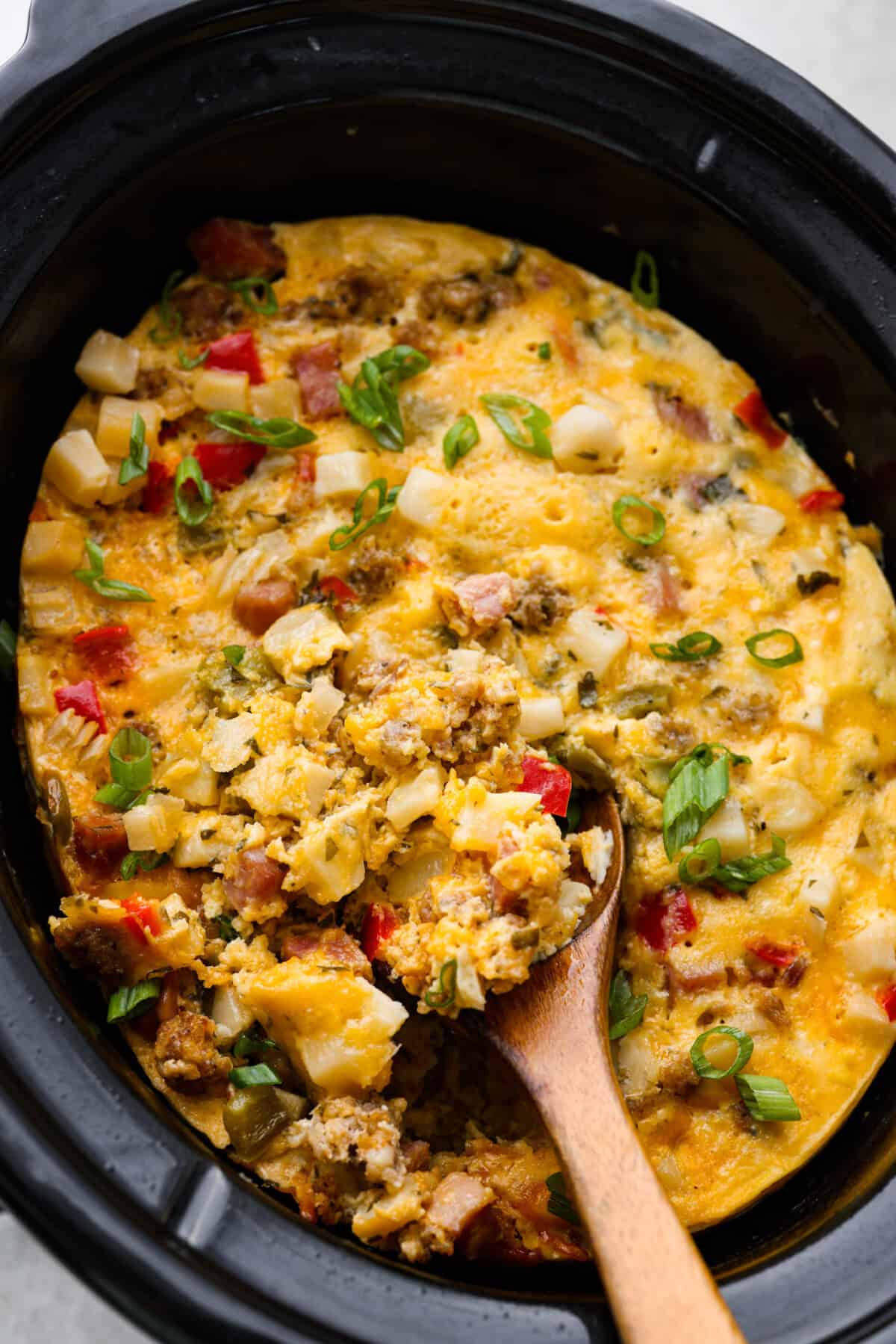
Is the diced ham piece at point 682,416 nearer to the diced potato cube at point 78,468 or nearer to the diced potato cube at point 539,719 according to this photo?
the diced potato cube at point 539,719

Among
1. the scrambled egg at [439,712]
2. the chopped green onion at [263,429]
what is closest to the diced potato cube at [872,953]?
the scrambled egg at [439,712]

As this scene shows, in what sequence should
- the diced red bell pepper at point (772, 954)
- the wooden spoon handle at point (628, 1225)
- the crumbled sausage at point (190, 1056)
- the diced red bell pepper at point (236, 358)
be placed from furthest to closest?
1. the diced red bell pepper at point (236, 358)
2. the diced red bell pepper at point (772, 954)
3. the crumbled sausage at point (190, 1056)
4. the wooden spoon handle at point (628, 1225)

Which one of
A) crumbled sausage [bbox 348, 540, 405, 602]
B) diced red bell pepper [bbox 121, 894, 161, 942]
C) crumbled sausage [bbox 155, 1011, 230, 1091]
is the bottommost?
crumbled sausage [bbox 155, 1011, 230, 1091]

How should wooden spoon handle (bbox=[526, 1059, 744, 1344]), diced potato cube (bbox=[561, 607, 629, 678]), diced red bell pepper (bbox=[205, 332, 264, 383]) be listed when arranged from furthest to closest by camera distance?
diced red bell pepper (bbox=[205, 332, 264, 383])
diced potato cube (bbox=[561, 607, 629, 678])
wooden spoon handle (bbox=[526, 1059, 744, 1344])

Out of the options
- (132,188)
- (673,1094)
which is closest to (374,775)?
(673,1094)

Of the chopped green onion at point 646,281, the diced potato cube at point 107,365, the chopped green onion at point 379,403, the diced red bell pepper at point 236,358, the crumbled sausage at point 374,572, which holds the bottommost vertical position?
the crumbled sausage at point 374,572

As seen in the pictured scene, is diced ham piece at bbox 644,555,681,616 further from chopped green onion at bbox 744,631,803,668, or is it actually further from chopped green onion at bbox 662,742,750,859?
chopped green onion at bbox 662,742,750,859

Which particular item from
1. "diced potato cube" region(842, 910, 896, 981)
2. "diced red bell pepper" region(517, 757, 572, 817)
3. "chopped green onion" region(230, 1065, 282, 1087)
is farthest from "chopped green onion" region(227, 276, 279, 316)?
"diced potato cube" region(842, 910, 896, 981)
